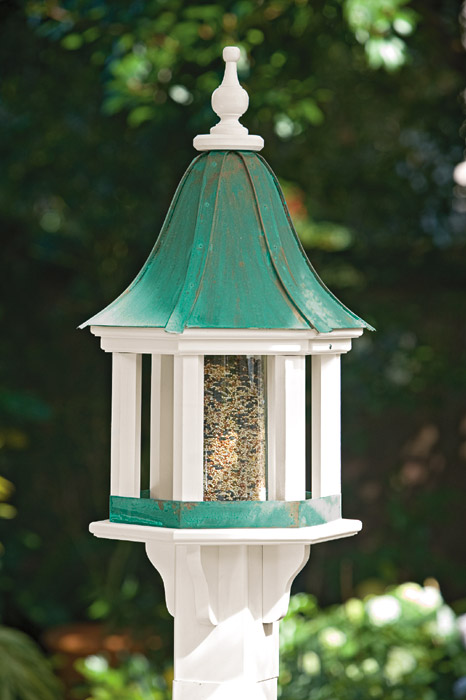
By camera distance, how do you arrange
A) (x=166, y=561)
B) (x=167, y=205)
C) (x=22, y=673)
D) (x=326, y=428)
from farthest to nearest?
(x=167, y=205) → (x=22, y=673) → (x=326, y=428) → (x=166, y=561)

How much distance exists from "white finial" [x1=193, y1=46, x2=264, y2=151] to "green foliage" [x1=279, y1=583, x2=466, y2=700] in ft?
7.73

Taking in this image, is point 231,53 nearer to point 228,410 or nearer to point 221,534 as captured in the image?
point 228,410

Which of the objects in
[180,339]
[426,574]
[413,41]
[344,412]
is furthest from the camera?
[344,412]

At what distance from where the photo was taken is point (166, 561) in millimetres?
2039

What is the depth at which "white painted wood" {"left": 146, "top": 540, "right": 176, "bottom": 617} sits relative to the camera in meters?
2.03

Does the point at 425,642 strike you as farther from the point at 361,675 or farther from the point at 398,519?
the point at 398,519

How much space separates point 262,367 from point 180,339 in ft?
0.85

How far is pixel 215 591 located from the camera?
202cm

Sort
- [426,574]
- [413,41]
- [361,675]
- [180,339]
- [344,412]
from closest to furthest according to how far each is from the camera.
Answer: [180,339]
[361,675]
[413,41]
[426,574]
[344,412]

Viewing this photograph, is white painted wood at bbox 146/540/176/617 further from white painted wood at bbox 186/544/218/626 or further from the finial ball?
the finial ball

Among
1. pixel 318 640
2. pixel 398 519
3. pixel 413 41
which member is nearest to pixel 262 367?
pixel 318 640

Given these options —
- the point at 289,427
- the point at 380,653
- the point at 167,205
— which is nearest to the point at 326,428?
the point at 289,427

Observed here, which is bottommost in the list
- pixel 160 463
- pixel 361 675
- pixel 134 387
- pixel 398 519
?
pixel 361 675

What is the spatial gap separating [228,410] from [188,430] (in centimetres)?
16
